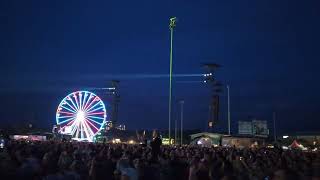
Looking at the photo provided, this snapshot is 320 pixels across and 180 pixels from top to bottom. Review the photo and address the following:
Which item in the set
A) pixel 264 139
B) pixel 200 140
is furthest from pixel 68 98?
pixel 264 139

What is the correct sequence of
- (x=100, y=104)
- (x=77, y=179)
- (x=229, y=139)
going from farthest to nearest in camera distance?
(x=229, y=139), (x=100, y=104), (x=77, y=179)

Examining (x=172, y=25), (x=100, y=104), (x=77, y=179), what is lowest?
(x=77, y=179)

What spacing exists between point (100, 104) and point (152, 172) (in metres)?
54.2

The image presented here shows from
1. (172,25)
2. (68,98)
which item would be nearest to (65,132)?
(68,98)

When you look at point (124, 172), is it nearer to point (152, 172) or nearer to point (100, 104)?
point (152, 172)

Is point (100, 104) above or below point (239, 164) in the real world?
above

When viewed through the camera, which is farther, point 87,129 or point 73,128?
point 87,129

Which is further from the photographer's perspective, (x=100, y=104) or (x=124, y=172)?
(x=100, y=104)

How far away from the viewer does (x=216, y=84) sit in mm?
72312

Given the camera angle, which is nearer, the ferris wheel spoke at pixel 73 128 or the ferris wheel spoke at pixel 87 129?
the ferris wheel spoke at pixel 73 128

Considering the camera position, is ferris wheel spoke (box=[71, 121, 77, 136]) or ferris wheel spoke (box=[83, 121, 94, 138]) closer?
ferris wheel spoke (box=[71, 121, 77, 136])

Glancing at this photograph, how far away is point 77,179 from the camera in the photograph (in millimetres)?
9172

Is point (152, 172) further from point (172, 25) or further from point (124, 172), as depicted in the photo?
point (172, 25)

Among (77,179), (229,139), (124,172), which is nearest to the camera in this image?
(77,179)
